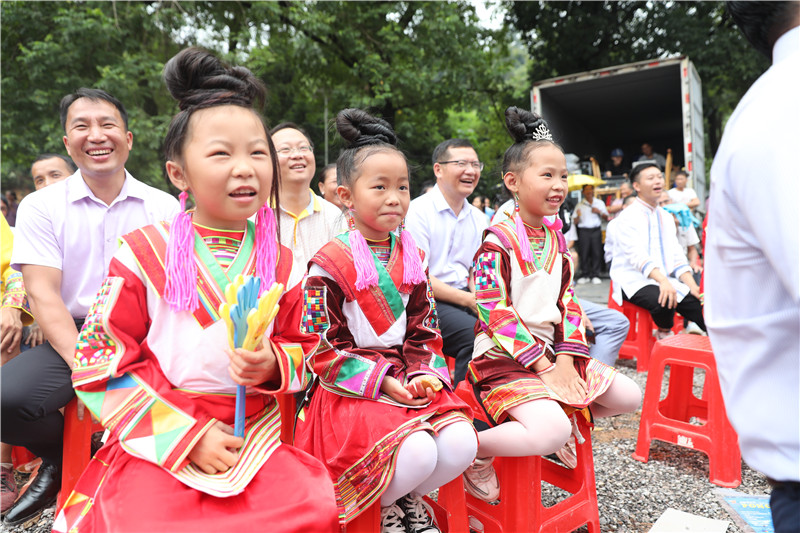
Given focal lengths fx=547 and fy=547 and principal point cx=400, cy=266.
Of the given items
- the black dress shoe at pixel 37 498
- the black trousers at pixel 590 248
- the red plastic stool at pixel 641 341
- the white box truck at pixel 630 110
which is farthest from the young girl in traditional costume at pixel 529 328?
the black trousers at pixel 590 248

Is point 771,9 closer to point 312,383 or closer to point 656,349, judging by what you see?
point 312,383

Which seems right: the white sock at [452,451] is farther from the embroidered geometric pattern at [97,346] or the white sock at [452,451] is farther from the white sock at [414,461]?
the embroidered geometric pattern at [97,346]

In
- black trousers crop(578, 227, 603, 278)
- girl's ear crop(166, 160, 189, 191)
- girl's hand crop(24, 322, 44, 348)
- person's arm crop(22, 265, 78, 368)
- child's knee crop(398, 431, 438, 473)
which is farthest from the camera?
black trousers crop(578, 227, 603, 278)

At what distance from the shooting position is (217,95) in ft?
4.82

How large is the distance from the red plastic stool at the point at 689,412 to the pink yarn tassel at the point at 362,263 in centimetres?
170

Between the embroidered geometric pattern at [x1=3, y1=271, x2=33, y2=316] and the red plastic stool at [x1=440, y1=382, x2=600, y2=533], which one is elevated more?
the embroidered geometric pattern at [x1=3, y1=271, x2=33, y2=316]

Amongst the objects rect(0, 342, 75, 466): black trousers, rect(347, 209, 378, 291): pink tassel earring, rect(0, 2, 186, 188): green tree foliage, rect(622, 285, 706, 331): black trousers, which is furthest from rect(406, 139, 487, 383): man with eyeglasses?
rect(0, 2, 186, 188): green tree foliage

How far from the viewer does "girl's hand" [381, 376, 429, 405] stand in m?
1.72

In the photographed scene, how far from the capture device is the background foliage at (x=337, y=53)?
29.6 ft

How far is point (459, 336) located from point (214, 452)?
1649 millimetres

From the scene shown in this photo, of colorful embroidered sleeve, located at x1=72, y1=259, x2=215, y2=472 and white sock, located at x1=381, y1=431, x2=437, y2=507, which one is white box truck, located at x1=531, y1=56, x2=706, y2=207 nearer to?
white sock, located at x1=381, y1=431, x2=437, y2=507

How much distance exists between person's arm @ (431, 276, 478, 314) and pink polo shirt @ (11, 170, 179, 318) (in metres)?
1.51

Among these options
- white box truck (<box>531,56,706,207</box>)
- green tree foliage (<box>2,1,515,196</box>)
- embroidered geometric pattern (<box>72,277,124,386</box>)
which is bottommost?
embroidered geometric pattern (<box>72,277,124,386</box>)

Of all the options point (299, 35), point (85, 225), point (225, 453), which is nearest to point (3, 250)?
point (85, 225)
